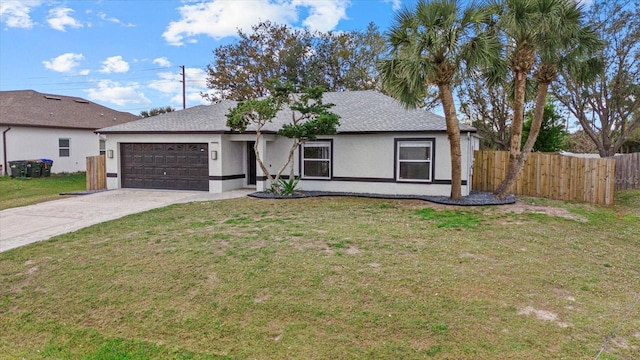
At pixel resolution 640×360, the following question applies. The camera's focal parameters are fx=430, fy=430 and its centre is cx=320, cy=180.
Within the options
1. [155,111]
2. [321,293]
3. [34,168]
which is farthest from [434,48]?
[155,111]

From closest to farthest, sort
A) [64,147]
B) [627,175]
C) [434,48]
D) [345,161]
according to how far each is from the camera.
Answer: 1. [434,48]
2. [345,161]
3. [627,175]
4. [64,147]

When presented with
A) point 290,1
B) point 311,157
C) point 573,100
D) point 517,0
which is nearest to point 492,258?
point 517,0

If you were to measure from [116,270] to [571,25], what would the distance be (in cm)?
1213

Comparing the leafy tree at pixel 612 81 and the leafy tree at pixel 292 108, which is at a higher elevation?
the leafy tree at pixel 612 81

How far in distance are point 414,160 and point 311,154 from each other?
3825mm

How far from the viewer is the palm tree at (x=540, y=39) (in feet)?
36.5

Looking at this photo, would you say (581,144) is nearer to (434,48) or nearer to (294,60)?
(294,60)

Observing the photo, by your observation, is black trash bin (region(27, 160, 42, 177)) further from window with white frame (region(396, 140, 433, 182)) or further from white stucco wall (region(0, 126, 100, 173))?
window with white frame (region(396, 140, 433, 182))

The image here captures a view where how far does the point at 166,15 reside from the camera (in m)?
18.3

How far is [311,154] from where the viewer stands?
53.2 ft

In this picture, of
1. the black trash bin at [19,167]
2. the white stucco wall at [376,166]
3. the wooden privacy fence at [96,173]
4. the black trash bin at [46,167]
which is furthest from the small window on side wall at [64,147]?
the white stucco wall at [376,166]

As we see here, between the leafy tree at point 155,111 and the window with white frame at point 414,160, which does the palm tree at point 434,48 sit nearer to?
the window with white frame at point 414,160

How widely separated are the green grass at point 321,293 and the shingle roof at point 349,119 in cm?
633

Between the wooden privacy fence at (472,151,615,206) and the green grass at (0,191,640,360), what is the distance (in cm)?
486
